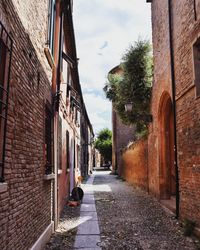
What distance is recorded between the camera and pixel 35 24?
16.4 feet

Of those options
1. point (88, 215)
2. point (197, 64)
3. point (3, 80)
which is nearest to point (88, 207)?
point (88, 215)

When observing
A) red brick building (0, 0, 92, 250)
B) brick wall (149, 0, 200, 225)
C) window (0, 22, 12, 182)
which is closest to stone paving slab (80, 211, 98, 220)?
red brick building (0, 0, 92, 250)

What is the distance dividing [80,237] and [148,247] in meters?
1.43

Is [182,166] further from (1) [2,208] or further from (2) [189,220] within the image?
(1) [2,208]

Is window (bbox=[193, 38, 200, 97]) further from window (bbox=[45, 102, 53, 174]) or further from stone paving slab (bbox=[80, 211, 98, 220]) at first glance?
stone paving slab (bbox=[80, 211, 98, 220])

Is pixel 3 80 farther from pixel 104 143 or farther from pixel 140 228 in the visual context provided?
pixel 104 143

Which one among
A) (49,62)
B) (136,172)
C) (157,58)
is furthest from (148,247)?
(136,172)

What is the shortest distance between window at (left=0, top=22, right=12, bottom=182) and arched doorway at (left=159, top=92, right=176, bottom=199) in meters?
7.39

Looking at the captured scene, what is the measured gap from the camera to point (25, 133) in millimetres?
4191

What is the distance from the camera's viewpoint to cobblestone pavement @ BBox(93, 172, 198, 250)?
5371 mm

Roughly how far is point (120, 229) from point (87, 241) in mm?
1185

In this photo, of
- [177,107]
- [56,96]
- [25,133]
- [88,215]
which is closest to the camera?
[25,133]

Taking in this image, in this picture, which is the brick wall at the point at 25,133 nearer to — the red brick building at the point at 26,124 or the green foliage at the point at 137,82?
the red brick building at the point at 26,124

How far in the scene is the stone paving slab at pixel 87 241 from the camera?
5.25 m
